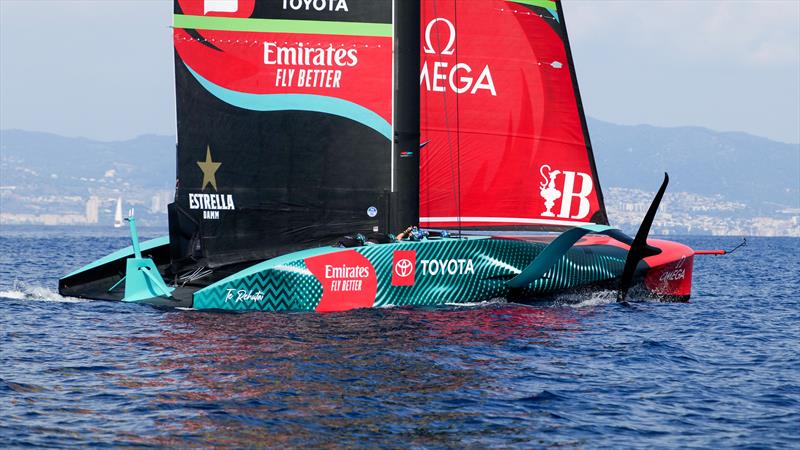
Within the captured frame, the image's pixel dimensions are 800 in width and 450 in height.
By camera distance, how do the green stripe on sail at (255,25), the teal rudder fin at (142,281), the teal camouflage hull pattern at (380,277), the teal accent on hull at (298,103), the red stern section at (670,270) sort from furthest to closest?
1. the red stern section at (670,270)
2. the teal accent on hull at (298,103)
3. the green stripe on sail at (255,25)
4. the teal rudder fin at (142,281)
5. the teal camouflage hull pattern at (380,277)

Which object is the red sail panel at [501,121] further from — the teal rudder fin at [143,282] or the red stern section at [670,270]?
the teal rudder fin at [143,282]

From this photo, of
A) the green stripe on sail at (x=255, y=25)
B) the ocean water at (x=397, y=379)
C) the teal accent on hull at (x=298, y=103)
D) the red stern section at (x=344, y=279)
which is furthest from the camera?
the teal accent on hull at (x=298, y=103)

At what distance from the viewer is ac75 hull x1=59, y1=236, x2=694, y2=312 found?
16.2 meters

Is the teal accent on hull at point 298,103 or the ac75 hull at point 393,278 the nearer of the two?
the ac75 hull at point 393,278

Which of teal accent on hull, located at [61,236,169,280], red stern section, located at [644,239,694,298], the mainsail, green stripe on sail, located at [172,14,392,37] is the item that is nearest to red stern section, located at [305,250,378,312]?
the mainsail

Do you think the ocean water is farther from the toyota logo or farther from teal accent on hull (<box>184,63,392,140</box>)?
teal accent on hull (<box>184,63,392,140</box>)

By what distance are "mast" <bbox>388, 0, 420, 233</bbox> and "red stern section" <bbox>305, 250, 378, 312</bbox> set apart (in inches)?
53.4

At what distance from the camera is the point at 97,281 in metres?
19.3

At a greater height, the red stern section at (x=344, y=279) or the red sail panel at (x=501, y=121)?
the red sail panel at (x=501, y=121)

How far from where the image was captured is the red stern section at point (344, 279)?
1638cm

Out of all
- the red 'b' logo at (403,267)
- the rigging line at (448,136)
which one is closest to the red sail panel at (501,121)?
the rigging line at (448,136)

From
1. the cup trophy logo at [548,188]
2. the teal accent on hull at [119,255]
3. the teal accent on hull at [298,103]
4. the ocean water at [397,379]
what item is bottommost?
the ocean water at [397,379]

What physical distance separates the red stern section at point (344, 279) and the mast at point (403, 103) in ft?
4.45

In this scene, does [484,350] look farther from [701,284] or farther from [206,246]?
[701,284]
